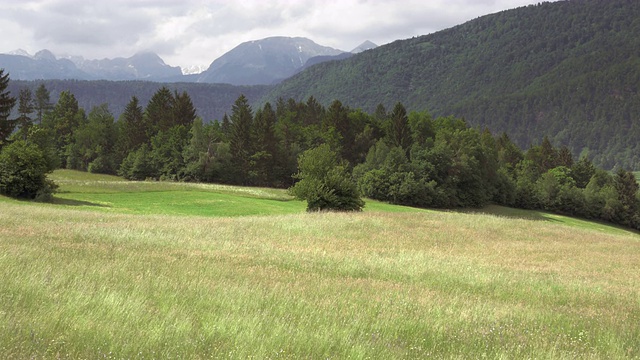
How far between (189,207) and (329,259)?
107ft

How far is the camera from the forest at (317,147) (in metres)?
81.2

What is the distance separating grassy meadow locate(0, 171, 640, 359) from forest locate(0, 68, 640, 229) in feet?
177

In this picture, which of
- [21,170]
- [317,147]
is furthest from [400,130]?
[21,170]

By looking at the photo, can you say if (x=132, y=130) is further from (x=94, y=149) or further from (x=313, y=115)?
(x=313, y=115)

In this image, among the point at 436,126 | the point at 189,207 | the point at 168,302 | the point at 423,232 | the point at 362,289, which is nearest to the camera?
the point at 168,302

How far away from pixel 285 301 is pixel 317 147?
64746mm

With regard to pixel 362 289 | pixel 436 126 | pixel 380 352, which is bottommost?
pixel 362 289

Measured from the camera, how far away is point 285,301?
26.7 feet

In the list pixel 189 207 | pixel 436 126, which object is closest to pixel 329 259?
pixel 189 207

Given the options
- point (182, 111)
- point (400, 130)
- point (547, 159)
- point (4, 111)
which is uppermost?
point (182, 111)

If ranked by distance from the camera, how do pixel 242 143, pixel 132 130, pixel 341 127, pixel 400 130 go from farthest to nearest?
pixel 341 127 < pixel 400 130 < pixel 132 130 < pixel 242 143

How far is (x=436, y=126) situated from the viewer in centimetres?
11556

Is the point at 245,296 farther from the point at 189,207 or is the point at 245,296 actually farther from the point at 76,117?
the point at 76,117

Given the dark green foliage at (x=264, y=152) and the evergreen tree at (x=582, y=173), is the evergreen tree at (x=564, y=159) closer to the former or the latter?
the evergreen tree at (x=582, y=173)
